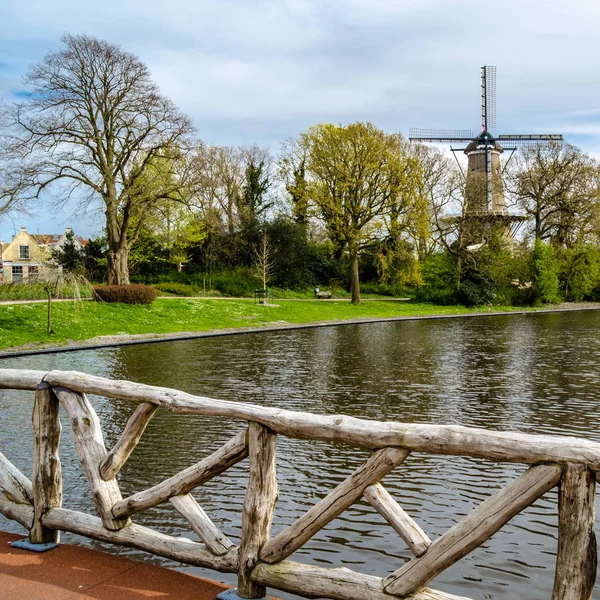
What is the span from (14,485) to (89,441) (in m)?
0.82

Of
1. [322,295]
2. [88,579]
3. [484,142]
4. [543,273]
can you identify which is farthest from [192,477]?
[484,142]

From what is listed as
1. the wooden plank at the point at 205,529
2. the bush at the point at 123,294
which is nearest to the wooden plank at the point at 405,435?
the wooden plank at the point at 205,529

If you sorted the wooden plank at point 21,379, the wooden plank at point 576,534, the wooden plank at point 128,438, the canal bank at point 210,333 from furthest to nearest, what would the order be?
the canal bank at point 210,333 < the wooden plank at point 21,379 < the wooden plank at point 128,438 < the wooden plank at point 576,534

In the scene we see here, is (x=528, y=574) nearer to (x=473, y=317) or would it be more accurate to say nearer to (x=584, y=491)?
(x=584, y=491)

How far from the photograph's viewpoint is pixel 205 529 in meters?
3.92

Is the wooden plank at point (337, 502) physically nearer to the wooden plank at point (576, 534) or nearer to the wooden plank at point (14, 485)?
the wooden plank at point (576, 534)

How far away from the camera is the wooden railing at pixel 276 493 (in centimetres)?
291

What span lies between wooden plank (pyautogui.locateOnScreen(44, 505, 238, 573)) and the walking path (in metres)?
0.12

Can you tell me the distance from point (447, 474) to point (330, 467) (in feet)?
4.83

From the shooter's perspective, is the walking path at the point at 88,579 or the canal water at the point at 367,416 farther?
the canal water at the point at 367,416

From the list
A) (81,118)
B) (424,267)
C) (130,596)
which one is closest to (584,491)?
(130,596)

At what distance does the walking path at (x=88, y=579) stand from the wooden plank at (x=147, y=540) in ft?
0.40

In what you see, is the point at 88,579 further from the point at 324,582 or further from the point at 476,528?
the point at 476,528

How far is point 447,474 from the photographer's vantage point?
7.85 m
